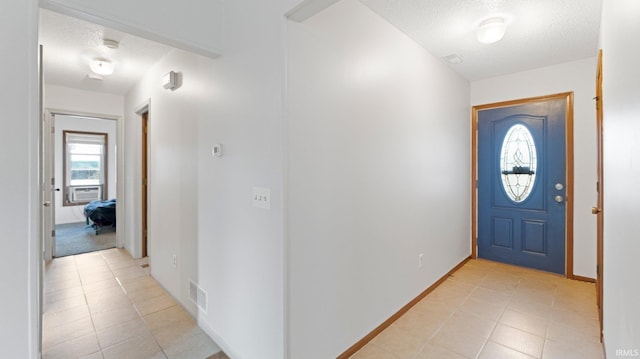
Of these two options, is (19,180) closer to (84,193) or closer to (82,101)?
(82,101)

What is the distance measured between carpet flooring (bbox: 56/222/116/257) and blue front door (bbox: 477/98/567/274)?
20.0 ft

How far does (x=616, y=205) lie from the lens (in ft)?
4.33

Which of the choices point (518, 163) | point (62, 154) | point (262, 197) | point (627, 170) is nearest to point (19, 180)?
point (262, 197)

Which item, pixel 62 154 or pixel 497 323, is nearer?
pixel 497 323

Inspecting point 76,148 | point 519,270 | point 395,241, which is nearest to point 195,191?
point 395,241

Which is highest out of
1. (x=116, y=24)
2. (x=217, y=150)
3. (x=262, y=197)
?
(x=116, y=24)

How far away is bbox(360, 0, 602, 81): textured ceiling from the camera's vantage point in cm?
212

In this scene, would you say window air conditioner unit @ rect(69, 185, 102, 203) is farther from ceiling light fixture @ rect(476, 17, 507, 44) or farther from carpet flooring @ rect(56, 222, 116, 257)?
ceiling light fixture @ rect(476, 17, 507, 44)

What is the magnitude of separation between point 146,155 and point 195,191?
2.04m

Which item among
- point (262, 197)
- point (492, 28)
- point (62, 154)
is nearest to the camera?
point (262, 197)

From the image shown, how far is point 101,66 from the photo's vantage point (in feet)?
10.1

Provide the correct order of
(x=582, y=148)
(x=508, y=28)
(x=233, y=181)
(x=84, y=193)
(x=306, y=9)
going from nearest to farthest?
1. (x=306, y=9)
2. (x=233, y=181)
3. (x=508, y=28)
4. (x=582, y=148)
5. (x=84, y=193)

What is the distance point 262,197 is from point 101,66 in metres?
2.91

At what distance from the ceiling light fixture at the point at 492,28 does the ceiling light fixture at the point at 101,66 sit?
3.91 meters
